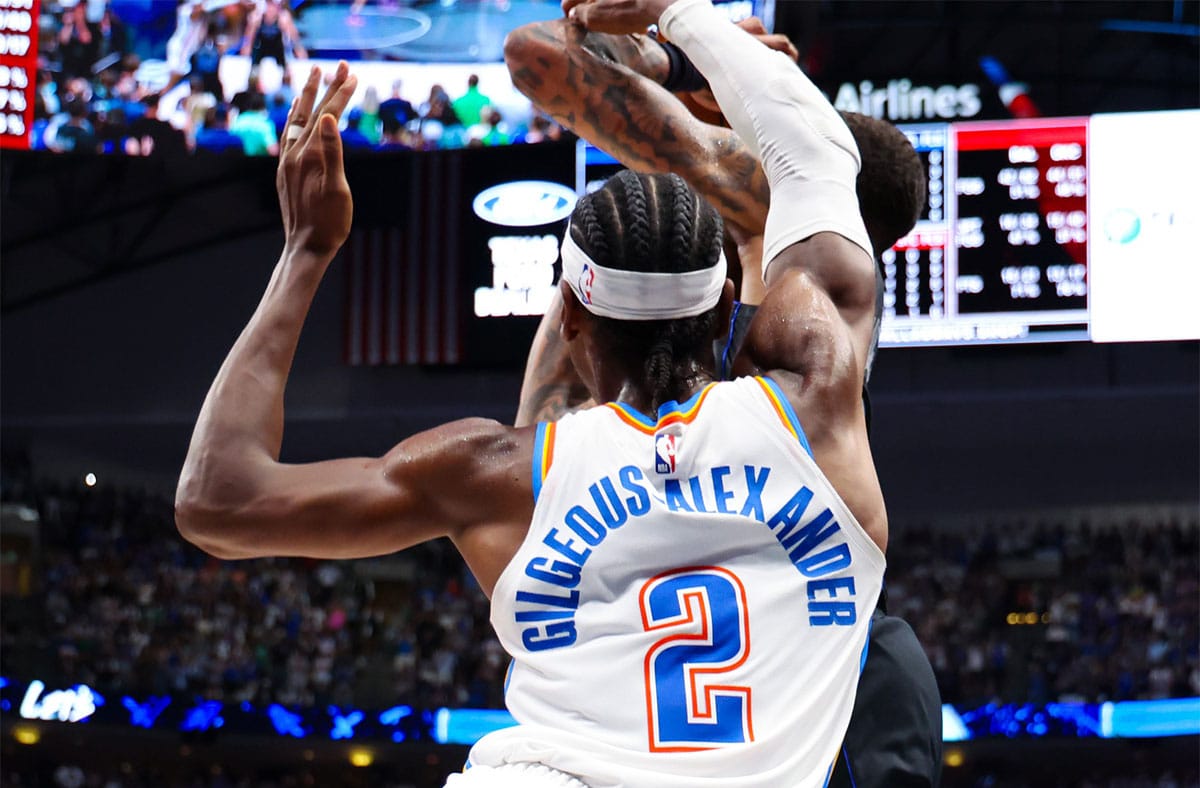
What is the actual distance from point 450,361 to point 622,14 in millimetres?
8997

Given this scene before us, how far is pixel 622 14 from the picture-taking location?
7.68ft

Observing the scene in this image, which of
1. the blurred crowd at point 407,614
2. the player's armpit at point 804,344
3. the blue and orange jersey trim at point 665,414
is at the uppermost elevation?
the player's armpit at point 804,344

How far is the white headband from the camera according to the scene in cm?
176

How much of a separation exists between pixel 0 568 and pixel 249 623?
8.68 feet

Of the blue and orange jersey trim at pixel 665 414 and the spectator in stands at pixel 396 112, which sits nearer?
the blue and orange jersey trim at pixel 665 414

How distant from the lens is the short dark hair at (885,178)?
A: 248 cm

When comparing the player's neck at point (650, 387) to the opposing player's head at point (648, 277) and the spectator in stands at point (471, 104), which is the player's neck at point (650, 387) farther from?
the spectator in stands at point (471, 104)

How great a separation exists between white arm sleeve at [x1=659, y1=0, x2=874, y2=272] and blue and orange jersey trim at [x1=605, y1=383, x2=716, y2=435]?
369 millimetres

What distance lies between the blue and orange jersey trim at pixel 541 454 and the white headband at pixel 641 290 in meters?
0.17

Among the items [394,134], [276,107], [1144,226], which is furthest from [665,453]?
[276,107]

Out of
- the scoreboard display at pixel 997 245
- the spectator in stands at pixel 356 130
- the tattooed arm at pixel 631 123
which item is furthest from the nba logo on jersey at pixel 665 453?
the spectator in stands at pixel 356 130

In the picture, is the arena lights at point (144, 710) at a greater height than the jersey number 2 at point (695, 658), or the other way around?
the jersey number 2 at point (695, 658)

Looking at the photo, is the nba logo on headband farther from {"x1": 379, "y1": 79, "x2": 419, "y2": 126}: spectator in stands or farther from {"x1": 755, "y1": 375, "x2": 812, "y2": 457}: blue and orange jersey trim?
{"x1": 379, "y1": 79, "x2": 419, "y2": 126}: spectator in stands

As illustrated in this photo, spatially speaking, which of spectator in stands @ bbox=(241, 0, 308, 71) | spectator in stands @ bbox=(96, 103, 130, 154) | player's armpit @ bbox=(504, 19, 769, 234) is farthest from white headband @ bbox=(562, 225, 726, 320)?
spectator in stands @ bbox=(96, 103, 130, 154)
